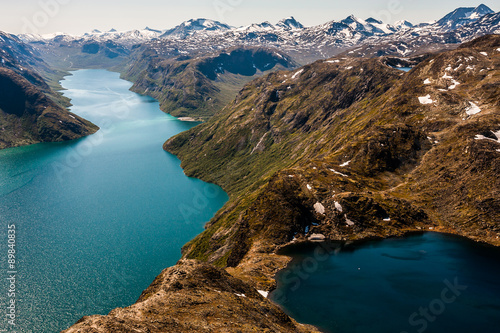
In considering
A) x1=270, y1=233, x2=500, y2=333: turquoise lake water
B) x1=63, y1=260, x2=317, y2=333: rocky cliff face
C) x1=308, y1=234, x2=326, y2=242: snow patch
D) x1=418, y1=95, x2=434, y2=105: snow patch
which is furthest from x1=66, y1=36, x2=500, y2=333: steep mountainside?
x1=270, y1=233, x2=500, y2=333: turquoise lake water

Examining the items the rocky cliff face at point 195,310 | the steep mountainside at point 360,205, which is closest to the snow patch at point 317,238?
the steep mountainside at point 360,205

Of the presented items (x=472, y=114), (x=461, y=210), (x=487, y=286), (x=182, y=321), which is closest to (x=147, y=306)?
(x=182, y=321)

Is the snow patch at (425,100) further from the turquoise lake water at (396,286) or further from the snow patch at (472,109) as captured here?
the turquoise lake water at (396,286)

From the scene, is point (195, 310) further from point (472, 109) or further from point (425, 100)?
point (425, 100)

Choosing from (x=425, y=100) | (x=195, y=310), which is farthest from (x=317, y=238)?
(x=425, y=100)

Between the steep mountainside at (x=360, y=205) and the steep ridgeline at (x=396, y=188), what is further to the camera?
the steep ridgeline at (x=396, y=188)

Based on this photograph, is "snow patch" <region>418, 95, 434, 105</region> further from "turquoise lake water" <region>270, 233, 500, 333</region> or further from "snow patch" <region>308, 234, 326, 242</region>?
"snow patch" <region>308, 234, 326, 242</region>

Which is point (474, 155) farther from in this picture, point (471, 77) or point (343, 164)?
point (471, 77)

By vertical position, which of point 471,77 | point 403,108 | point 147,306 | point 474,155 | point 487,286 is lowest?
point 147,306
